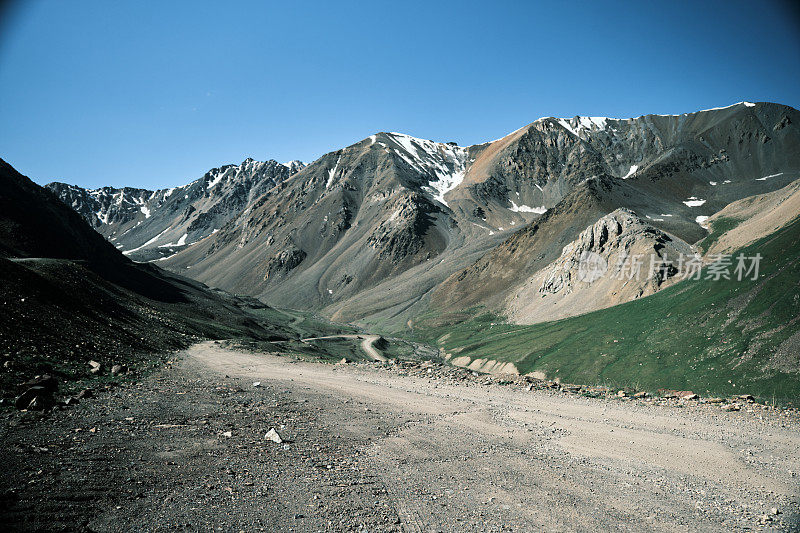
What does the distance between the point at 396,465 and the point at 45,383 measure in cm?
1574

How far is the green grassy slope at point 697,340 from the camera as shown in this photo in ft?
118

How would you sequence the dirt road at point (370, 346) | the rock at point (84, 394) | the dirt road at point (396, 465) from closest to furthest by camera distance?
the dirt road at point (396, 465), the rock at point (84, 394), the dirt road at point (370, 346)

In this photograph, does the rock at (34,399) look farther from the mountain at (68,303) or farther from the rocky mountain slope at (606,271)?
the rocky mountain slope at (606,271)

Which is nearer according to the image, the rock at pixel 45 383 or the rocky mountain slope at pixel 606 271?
the rock at pixel 45 383

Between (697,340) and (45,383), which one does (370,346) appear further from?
(45,383)

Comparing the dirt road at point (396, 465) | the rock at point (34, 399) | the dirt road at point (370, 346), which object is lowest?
the dirt road at point (370, 346)

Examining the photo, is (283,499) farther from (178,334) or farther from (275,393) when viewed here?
(178,334)

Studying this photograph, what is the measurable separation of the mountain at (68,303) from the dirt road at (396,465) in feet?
20.3

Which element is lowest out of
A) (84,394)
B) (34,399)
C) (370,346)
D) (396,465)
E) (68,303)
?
(370,346)

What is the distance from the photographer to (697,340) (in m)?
45.4

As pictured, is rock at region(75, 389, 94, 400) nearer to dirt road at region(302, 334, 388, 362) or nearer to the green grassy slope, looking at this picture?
the green grassy slope

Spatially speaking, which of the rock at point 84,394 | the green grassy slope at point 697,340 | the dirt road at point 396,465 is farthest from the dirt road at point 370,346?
the rock at point 84,394

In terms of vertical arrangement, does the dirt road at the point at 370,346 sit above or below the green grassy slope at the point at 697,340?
below

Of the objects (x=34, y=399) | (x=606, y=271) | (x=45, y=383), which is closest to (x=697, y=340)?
(x=606, y=271)
